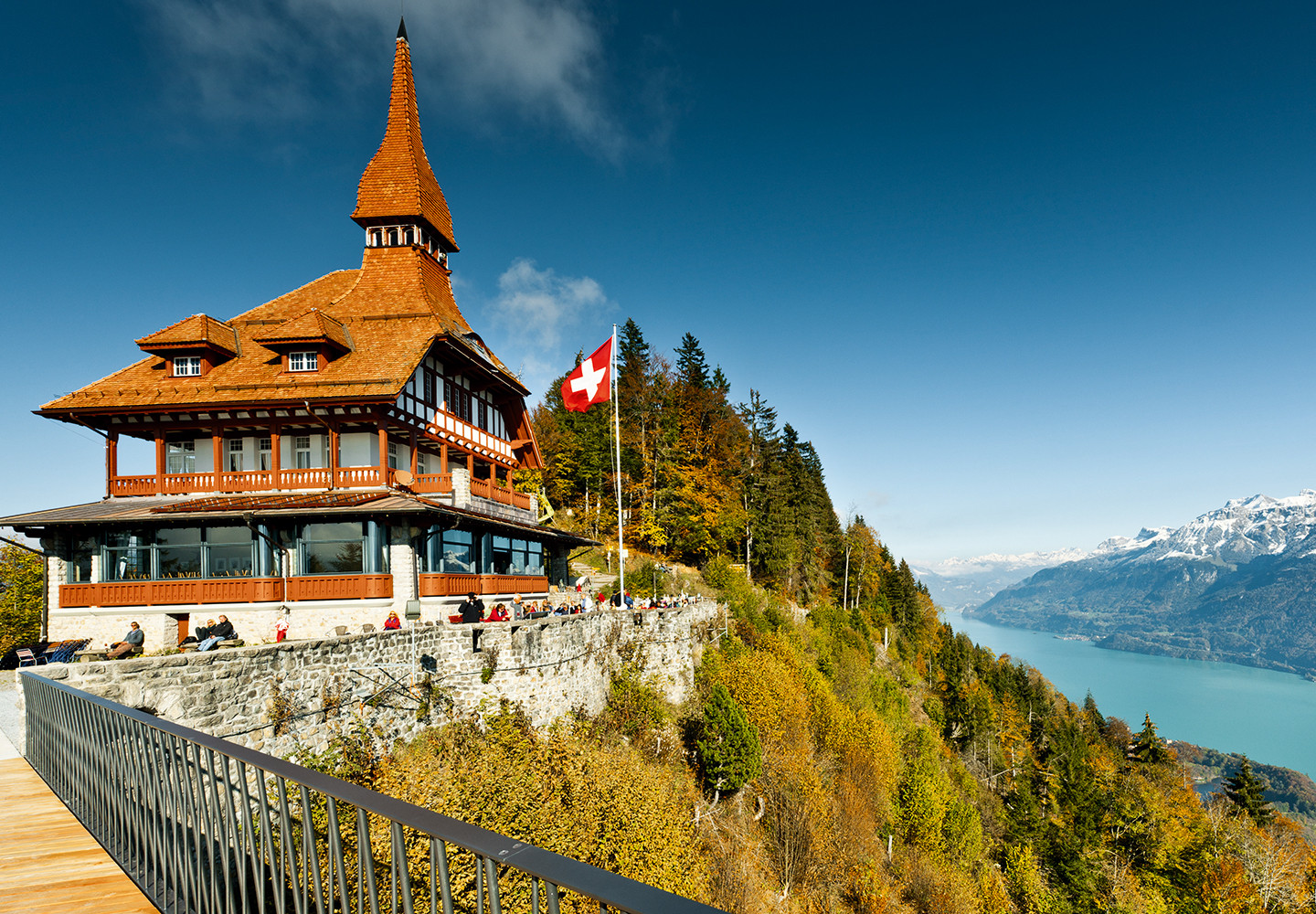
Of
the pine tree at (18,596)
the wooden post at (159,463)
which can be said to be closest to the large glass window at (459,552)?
the wooden post at (159,463)

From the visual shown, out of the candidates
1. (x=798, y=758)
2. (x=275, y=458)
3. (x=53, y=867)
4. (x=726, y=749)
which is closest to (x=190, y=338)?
(x=275, y=458)

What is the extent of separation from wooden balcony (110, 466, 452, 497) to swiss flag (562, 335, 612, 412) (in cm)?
731

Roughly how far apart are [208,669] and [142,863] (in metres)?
8.73

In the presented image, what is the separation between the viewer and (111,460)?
75.5ft

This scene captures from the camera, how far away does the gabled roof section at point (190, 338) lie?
2283 cm

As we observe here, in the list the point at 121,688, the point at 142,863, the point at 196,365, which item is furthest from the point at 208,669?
the point at 196,365

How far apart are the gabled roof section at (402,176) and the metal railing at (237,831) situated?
25975mm

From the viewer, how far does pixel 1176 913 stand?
1889 inches

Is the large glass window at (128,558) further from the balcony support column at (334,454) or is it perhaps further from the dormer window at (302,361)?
the dormer window at (302,361)

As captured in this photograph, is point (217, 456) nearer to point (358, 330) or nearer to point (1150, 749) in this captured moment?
point (358, 330)

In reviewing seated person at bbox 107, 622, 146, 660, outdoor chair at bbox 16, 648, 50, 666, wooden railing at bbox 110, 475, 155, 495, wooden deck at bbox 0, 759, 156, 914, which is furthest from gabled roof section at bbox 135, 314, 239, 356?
wooden deck at bbox 0, 759, 156, 914

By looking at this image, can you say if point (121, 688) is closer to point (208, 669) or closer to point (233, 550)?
point (208, 669)

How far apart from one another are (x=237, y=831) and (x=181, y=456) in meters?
25.3

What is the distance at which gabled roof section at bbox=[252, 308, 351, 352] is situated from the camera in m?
22.5
